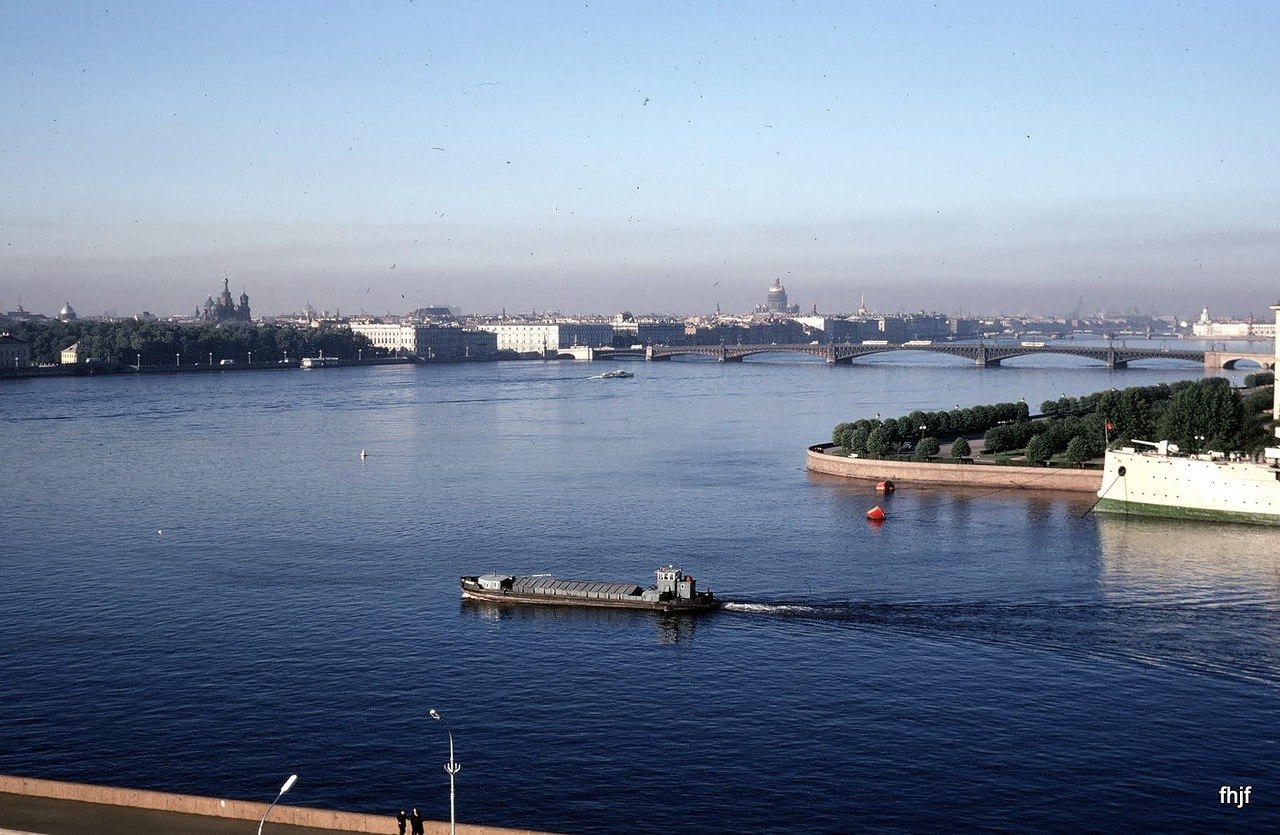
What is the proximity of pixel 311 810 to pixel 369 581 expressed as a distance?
12.6 m

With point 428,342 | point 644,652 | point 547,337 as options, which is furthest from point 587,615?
point 547,337

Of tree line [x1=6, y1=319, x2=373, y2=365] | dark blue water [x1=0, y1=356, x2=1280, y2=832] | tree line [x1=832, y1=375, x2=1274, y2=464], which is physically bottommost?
dark blue water [x1=0, y1=356, x2=1280, y2=832]

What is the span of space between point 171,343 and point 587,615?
85.2 m

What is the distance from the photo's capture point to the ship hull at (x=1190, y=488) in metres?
30.7

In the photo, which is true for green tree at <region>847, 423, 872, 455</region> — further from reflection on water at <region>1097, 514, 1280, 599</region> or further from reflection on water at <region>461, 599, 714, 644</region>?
reflection on water at <region>461, 599, 714, 644</region>

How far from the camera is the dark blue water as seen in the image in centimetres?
1455

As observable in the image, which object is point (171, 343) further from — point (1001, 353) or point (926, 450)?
point (926, 450)

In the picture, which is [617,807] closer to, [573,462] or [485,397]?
[573,462]

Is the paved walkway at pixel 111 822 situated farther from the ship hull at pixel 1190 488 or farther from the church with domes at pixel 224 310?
the church with domes at pixel 224 310

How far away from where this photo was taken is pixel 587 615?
73.1 ft

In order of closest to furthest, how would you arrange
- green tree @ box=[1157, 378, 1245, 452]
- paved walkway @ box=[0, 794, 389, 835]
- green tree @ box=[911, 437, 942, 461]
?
1. paved walkway @ box=[0, 794, 389, 835]
2. green tree @ box=[1157, 378, 1245, 452]
3. green tree @ box=[911, 437, 942, 461]

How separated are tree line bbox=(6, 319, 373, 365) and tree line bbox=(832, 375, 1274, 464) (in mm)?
68869

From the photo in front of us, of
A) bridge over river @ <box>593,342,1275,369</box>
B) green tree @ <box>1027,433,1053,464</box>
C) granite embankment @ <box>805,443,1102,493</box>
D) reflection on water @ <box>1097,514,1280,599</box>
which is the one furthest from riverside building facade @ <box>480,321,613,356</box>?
reflection on water @ <box>1097,514,1280,599</box>

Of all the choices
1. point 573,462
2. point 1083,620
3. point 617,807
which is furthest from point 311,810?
point 573,462
